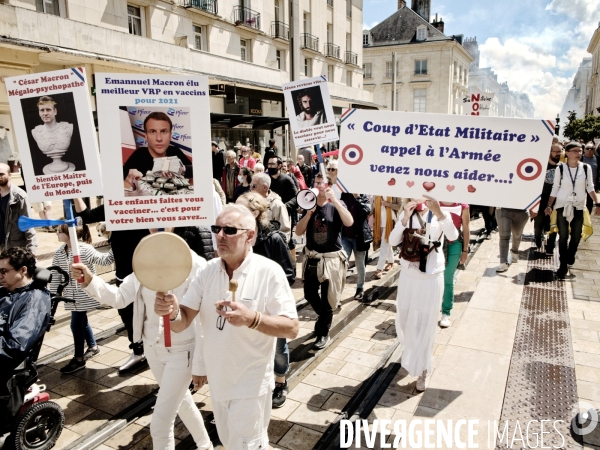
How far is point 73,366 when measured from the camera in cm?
464

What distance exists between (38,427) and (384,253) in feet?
18.9

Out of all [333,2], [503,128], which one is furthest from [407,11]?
[503,128]

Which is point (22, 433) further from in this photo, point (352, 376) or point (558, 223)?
point (558, 223)

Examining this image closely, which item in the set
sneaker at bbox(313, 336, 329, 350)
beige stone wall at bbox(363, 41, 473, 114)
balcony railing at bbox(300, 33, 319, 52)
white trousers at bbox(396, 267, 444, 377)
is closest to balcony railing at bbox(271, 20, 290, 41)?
balcony railing at bbox(300, 33, 319, 52)

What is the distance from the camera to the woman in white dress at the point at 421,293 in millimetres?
4129

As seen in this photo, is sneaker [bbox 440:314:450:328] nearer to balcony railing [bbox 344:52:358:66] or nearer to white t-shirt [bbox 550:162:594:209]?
white t-shirt [bbox 550:162:594:209]

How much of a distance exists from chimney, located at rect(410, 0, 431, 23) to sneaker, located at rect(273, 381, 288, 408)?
207 ft

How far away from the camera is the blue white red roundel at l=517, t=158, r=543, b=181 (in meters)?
3.49

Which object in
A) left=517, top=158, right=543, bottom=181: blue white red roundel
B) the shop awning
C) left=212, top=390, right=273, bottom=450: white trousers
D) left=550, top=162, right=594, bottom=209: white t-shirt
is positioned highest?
the shop awning

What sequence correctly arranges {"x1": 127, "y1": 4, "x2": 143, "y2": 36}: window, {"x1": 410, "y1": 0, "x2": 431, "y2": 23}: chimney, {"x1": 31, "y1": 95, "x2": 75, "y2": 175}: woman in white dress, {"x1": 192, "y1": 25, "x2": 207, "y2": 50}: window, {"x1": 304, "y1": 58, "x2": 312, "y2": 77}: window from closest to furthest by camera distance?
1. {"x1": 31, "y1": 95, "x2": 75, "y2": 175}: woman in white dress
2. {"x1": 127, "y1": 4, "x2": 143, "y2": 36}: window
3. {"x1": 192, "y1": 25, "x2": 207, "y2": 50}: window
4. {"x1": 304, "y1": 58, "x2": 312, "y2": 77}: window
5. {"x1": 410, "y1": 0, "x2": 431, "y2": 23}: chimney

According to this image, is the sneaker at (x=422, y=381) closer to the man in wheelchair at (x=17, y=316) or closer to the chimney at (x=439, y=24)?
the man in wheelchair at (x=17, y=316)

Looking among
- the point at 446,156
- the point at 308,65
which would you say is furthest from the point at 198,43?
the point at 446,156

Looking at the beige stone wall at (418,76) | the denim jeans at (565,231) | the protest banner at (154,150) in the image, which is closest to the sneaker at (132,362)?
the protest banner at (154,150)

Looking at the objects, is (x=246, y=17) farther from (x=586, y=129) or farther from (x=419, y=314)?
(x=586, y=129)
